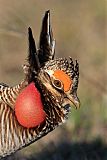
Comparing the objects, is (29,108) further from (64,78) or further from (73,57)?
(73,57)

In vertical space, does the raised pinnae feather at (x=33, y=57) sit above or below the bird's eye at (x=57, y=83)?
above

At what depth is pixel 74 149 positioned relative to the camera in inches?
327

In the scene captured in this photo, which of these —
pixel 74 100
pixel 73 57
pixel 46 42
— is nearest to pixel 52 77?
pixel 74 100

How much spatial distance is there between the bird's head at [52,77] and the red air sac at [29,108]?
4 cm

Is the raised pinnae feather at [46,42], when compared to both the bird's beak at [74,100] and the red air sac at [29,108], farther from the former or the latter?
the bird's beak at [74,100]

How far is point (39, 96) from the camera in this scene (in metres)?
6.84

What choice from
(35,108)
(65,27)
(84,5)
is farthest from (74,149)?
(84,5)

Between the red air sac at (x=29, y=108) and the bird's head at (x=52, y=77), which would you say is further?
the red air sac at (x=29, y=108)

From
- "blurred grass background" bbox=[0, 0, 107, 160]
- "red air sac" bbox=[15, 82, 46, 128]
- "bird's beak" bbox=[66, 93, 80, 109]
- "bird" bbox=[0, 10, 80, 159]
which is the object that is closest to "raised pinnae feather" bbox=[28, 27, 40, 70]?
"bird" bbox=[0, 10, 80, 159]

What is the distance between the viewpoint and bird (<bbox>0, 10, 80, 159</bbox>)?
6.64 m

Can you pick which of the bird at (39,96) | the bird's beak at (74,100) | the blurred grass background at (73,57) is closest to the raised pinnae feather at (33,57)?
the bird at (39,96)

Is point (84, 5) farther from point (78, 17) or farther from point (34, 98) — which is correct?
point (34, 98)

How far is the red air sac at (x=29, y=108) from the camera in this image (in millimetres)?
6773

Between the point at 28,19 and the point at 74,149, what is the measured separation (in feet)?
15.7
